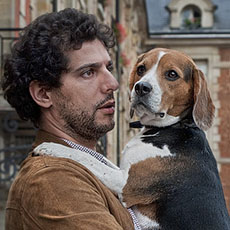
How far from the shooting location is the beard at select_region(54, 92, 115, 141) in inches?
137

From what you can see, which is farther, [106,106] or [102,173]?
[102,173]

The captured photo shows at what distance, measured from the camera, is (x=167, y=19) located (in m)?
32.2

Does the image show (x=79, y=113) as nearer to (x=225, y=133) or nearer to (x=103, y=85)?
(x=103, y=85)

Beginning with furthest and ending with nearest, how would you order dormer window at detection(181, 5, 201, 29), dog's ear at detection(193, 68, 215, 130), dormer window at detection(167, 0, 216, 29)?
dormer window at detection(181, 5, 201, 29) < dormer window at detection(167, 0, 216, 29) < dog's ear at detection(193, 68, 215, 130)

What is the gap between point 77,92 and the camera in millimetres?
3459

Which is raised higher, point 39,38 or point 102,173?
point 39,38

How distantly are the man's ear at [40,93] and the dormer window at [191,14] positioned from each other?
27871 millimetres

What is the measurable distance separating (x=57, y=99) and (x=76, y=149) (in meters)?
0.26

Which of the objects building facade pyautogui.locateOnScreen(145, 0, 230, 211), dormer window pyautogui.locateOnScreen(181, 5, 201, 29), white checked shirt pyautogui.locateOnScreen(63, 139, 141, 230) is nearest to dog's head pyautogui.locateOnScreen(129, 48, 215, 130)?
white checked shirt pyautogui.locateOnScreen(63, 139, 141, 230)

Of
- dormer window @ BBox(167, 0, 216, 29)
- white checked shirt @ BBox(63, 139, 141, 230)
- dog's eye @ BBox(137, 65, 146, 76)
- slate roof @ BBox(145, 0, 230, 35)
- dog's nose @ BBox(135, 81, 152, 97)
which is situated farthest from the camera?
dormer window @ BBox(167, 0, 216, 29)

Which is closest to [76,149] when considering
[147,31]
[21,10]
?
[21,10]

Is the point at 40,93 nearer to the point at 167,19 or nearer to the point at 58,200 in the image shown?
the point at 58,200

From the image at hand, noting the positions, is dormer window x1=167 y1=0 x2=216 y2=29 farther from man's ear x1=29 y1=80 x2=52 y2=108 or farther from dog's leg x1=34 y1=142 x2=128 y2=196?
man's ear x1=29 y1=80 x2=52 y2=108

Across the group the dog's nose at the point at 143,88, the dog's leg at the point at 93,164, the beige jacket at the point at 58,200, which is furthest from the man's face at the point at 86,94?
the dog's nose at the point at 143,88
